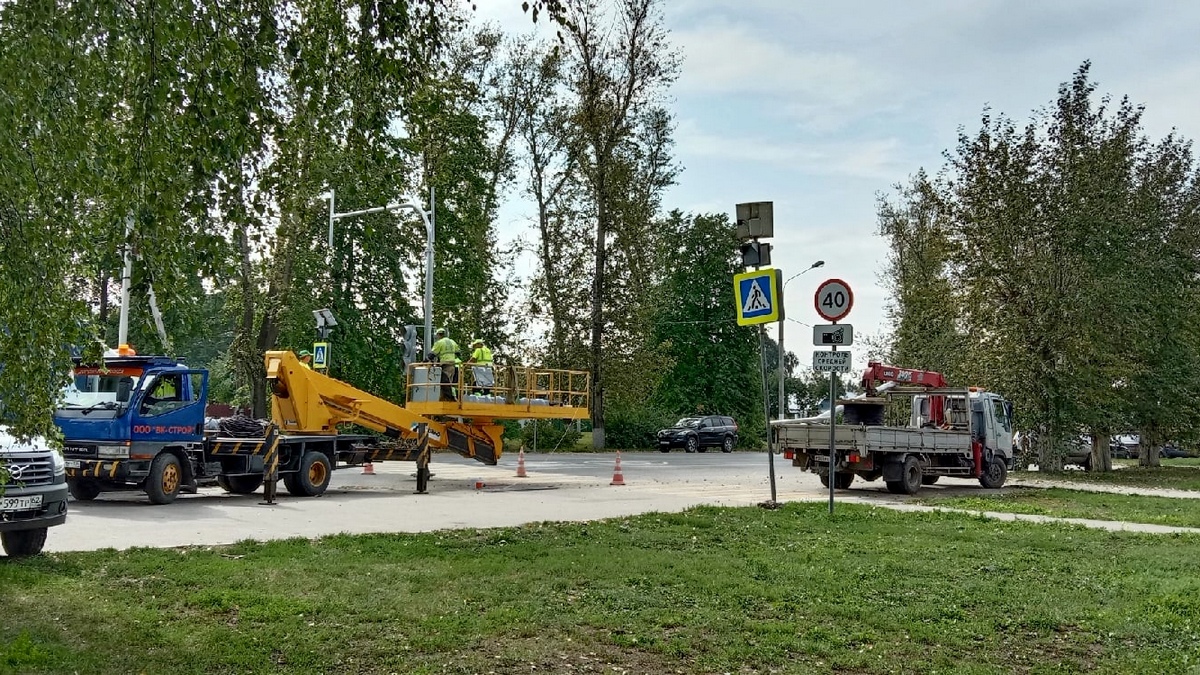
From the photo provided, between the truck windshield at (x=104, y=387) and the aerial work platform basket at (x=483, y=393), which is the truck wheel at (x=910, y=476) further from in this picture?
the truck windshield at (x=104, y=387)

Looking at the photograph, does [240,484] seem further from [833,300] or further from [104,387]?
[833,300]

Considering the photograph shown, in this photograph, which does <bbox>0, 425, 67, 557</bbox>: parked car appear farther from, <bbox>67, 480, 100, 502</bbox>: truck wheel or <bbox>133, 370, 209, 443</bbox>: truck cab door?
<bbox>67, 480, 100, 502</bbox>: truck wheel

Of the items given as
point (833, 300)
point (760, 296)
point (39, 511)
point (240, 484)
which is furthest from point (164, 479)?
point (833, 300)

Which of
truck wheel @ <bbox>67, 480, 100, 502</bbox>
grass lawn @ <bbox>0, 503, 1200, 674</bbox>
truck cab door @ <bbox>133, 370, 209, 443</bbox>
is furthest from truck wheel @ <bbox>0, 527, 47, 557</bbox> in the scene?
truck wheel @ <bbox>67, 480, 100, 502</bbox>

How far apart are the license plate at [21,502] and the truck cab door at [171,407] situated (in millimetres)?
6236

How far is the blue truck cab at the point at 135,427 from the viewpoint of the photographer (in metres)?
14.3

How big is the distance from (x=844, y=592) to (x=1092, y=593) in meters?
2.04

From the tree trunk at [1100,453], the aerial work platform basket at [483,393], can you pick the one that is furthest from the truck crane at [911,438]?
the tree trunk at [1100,453]

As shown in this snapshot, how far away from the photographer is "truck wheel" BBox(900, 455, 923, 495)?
19.6m

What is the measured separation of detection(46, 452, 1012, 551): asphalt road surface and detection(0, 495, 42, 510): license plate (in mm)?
1374

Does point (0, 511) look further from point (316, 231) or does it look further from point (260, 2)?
point (316, 231)

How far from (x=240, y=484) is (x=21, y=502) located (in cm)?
A: 872

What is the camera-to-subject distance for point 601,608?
23.1 ft

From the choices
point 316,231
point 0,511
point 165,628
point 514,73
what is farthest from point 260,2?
point 514,73
